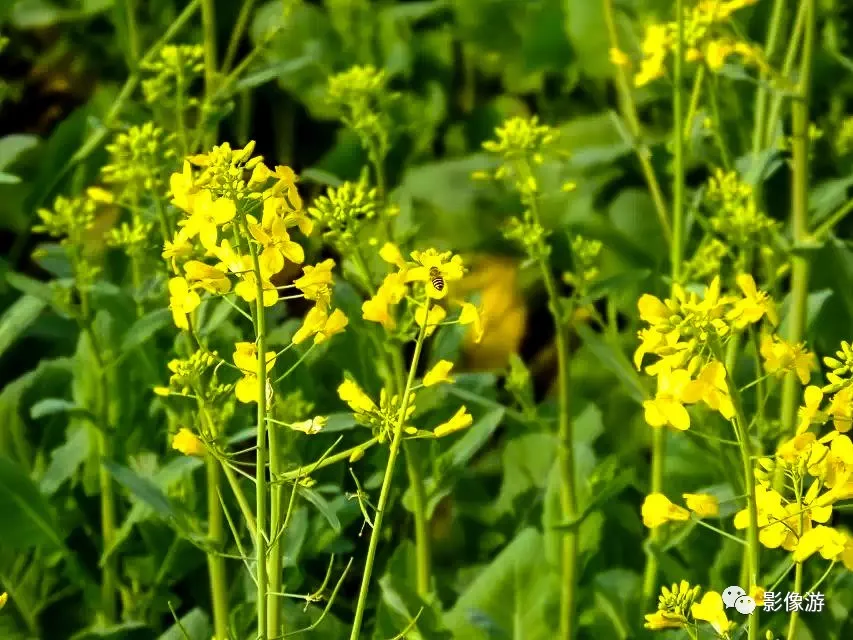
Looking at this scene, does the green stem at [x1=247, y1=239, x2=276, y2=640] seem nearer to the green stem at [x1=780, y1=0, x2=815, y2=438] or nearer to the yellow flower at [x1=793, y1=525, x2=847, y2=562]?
the yellow flower at [x1=793, y1=525, x2=847, y2=562]

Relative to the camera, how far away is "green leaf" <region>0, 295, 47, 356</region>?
1.12 meters

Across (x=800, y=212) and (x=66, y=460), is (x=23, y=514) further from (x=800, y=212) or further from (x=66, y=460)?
(x=800, y=212)

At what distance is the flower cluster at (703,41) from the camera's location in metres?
1.06

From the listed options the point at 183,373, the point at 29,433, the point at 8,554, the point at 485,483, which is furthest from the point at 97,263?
the point at 183,373

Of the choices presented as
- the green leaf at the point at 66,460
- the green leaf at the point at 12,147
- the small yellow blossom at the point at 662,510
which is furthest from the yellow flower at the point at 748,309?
the green leaf at the point at 12,147

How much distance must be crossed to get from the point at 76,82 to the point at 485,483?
0.98 m

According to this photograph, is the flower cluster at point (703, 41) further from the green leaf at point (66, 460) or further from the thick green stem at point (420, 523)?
the green leaf at point (66, 460)

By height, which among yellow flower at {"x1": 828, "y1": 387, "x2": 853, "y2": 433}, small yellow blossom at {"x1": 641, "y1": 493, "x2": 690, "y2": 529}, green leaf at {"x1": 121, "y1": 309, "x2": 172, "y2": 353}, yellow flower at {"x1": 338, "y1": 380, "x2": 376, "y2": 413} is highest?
yellow flower at {"x1": 338, "y1": 380, "x2": 376, "y2": 413}

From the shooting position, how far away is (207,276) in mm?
620

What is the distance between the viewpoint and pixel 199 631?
0.96 metres

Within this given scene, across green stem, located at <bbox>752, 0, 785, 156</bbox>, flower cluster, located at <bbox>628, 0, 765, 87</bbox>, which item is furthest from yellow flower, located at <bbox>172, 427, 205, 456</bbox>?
green stem, located at <bbox>752, 0, 785, 156</bbox>

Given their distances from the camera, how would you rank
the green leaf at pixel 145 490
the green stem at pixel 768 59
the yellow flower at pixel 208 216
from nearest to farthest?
the yellow flower at pixel 208 216, the green leaf at pixel 145 490, the green stem at pixel 768 59

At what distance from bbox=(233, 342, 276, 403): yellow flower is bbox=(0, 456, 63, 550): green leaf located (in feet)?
1.64

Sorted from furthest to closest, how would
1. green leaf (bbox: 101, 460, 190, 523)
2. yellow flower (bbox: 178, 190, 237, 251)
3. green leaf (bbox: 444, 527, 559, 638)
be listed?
green leaf (bbox: 444, 527, 559, 638) → green leaf (bbox: 101, 460, 190, 523) → yellow flower (bbox: 178, 190, 237, 251)
